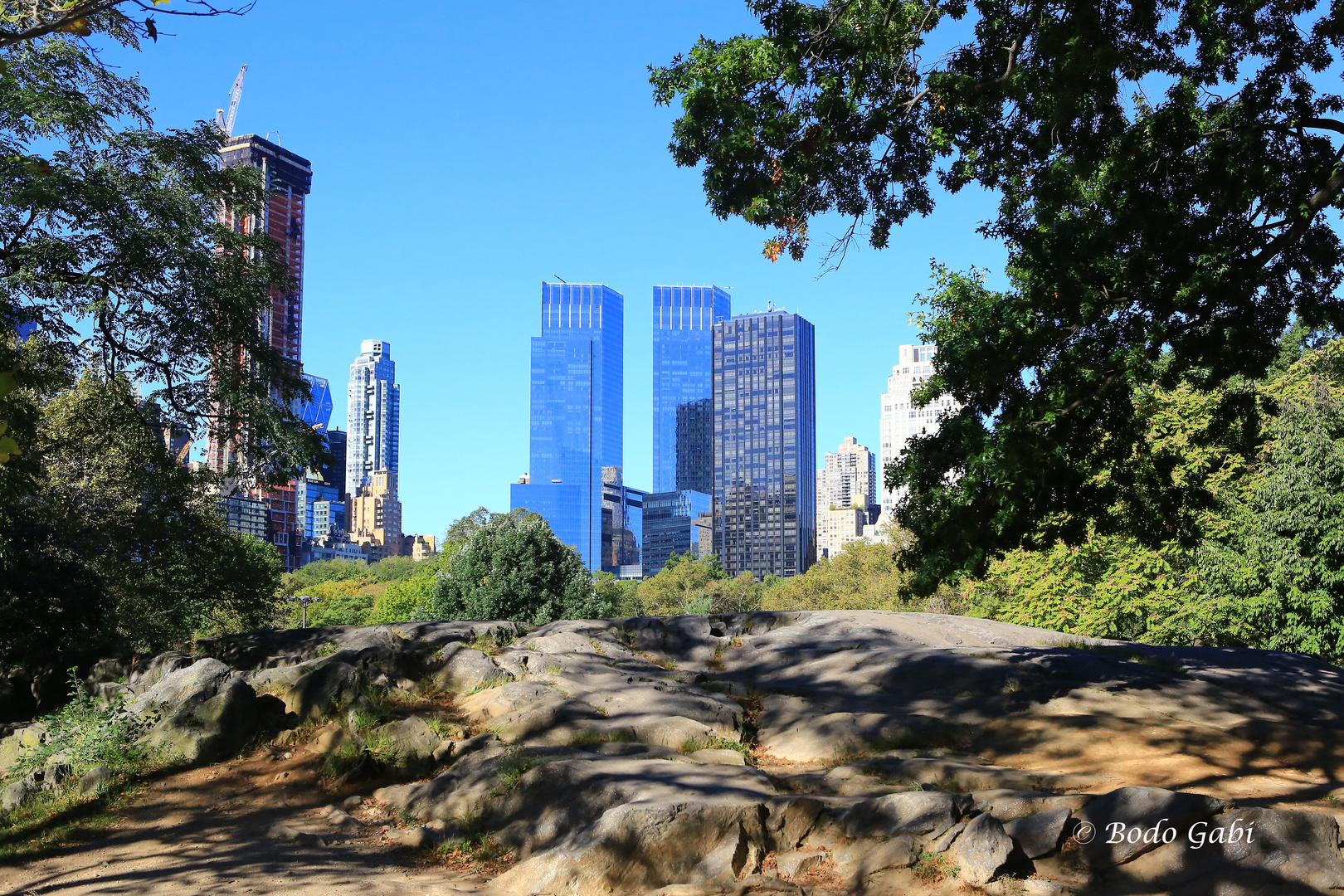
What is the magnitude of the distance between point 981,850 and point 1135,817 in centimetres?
118

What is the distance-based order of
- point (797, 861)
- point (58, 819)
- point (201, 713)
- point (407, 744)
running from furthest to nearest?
point (201, 713)
point (407, 744)
point (58, 819)
point (797, 861)

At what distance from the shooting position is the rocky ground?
7.21 metres

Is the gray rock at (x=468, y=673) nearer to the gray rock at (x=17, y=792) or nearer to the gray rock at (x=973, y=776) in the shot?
the gray rock at (x=17, y=792)

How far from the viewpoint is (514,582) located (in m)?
30.7

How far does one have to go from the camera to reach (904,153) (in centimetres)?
1115

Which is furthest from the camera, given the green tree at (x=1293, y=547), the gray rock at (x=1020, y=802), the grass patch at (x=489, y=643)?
the green tree at (x=1293, y=547)

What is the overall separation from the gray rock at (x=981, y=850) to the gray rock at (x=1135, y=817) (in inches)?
24.1

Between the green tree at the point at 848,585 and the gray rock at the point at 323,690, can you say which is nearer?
the gray rock at the point at 323,690

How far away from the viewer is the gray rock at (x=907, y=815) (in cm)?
750

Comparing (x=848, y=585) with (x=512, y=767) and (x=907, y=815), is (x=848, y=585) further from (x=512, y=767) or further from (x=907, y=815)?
(x=907, y=815)

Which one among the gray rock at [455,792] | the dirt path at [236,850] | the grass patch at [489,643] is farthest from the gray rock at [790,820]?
the grass patch at [489,643]

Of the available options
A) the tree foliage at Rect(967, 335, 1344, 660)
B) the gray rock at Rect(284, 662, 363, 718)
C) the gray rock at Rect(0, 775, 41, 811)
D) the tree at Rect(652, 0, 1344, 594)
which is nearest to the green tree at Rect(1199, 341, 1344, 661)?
the tree foliage at Rect(967, 335, 1344, 660)

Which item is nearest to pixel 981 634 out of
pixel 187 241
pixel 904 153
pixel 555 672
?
pixel 555 672

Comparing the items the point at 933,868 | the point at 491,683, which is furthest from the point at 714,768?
the point at 491,683
